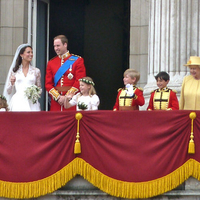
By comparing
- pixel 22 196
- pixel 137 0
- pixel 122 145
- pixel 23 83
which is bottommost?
pixel 22 196

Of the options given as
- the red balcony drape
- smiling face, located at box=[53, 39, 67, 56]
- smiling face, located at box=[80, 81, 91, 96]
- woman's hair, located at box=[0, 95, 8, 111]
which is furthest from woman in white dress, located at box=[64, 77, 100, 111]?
woman's hair, located at box=[0, 95, 8, 111]

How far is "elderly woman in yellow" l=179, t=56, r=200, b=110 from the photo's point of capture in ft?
36.9

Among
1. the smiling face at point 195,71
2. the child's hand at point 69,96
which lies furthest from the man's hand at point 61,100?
the smiling face at point 195,71

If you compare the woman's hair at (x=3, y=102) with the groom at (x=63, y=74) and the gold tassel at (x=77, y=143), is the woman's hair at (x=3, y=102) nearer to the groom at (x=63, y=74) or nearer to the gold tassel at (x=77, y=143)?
the groom at (x=63, y=74)

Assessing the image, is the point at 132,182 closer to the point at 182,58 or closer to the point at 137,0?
the point at 182,58

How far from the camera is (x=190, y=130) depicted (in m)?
10.4

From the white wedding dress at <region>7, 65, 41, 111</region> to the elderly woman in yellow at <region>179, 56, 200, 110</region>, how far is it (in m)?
2.38

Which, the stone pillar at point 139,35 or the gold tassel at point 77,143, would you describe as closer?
the gold tassel at point 77,143

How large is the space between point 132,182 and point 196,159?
3.02 ft

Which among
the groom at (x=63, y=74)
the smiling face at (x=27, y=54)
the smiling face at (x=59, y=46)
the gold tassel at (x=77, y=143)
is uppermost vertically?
the smiling face at (x=59, y=46)

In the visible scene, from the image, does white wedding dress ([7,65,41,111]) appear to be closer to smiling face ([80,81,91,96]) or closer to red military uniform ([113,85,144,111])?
smiling face ([80,81,91,96])

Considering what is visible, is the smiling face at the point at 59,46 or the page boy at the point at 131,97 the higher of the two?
the smiling face at the point at 59,46

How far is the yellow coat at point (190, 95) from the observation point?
1124 cm

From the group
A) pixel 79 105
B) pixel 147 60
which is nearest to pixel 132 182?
pixel 79 105
